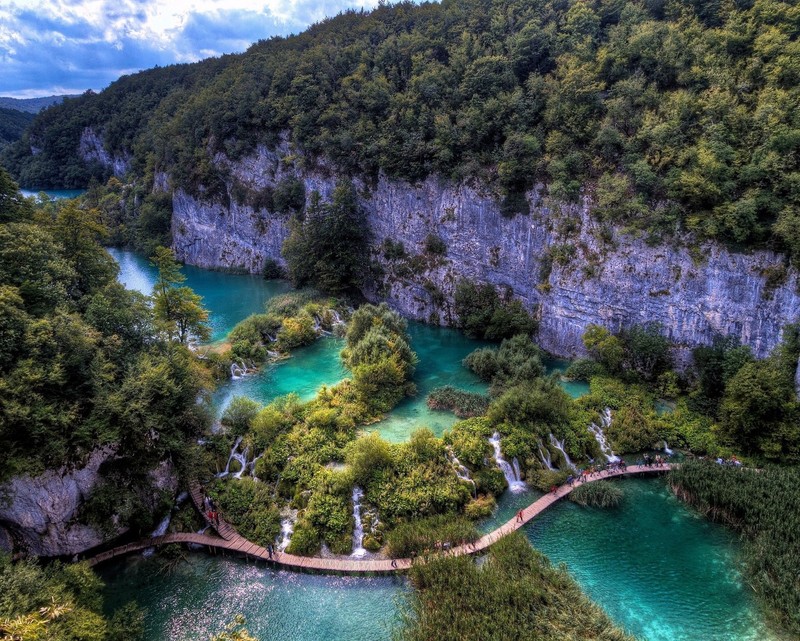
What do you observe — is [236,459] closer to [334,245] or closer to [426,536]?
[426,536]

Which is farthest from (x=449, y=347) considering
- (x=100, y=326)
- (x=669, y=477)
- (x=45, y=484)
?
(x=45, y=484)

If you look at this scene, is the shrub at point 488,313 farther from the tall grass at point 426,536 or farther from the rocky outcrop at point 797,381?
the tall grass at point 426,536

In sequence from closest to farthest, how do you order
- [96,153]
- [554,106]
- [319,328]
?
1. [554,106]
2. [319,328]
3. [96,153]

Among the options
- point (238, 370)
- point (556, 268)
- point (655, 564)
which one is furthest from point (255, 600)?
point (556, 268)

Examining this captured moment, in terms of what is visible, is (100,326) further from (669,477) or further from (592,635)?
(669,477)

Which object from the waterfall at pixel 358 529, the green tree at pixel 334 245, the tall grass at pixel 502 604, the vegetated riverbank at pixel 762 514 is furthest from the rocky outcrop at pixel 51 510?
the green tree at pixel 334 245
